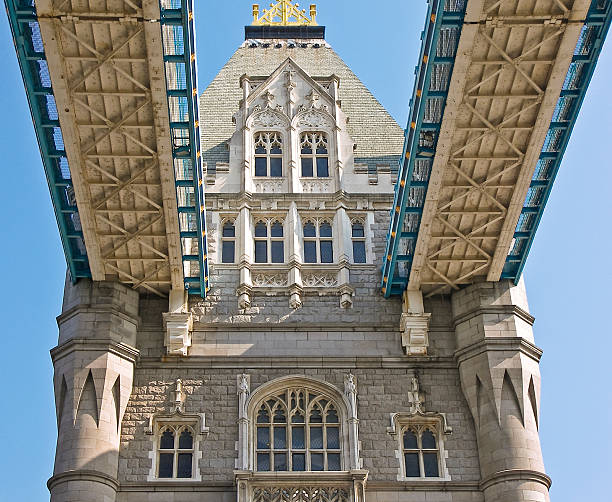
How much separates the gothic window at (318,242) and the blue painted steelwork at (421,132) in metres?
2.21

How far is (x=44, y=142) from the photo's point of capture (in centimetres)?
2478

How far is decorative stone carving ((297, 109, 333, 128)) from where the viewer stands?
3347cm

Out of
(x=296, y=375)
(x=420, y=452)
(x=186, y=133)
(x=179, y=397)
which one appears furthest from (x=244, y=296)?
(x=420, y=452)

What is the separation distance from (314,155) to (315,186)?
4.19 ft

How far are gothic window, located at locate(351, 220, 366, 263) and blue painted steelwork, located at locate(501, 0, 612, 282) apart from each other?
4.05m

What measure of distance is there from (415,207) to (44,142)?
A: 346 inches

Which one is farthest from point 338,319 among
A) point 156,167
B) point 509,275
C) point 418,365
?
point 156,167

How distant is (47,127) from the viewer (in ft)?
80.3

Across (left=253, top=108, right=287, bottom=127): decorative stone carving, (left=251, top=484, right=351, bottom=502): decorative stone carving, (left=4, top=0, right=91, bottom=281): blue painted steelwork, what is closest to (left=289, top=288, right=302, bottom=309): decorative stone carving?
(left=4, top=0, right=91, bottom=281): blue painted steelwork

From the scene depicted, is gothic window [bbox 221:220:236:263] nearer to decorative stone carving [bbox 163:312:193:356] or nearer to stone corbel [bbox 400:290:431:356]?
decorative stone carving [bbox 163:312:193:356]

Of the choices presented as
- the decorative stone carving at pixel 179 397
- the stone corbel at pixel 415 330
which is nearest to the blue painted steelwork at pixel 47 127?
the decorative stone carving at pixel 179 397

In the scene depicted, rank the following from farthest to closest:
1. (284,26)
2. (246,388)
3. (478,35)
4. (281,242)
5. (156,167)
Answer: (284,26) < (281,242) < (246,388) < (156,167) < (478,35)

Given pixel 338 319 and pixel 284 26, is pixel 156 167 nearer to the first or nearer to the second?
pixel 338 319

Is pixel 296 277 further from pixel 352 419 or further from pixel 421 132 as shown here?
pixel 421 132
